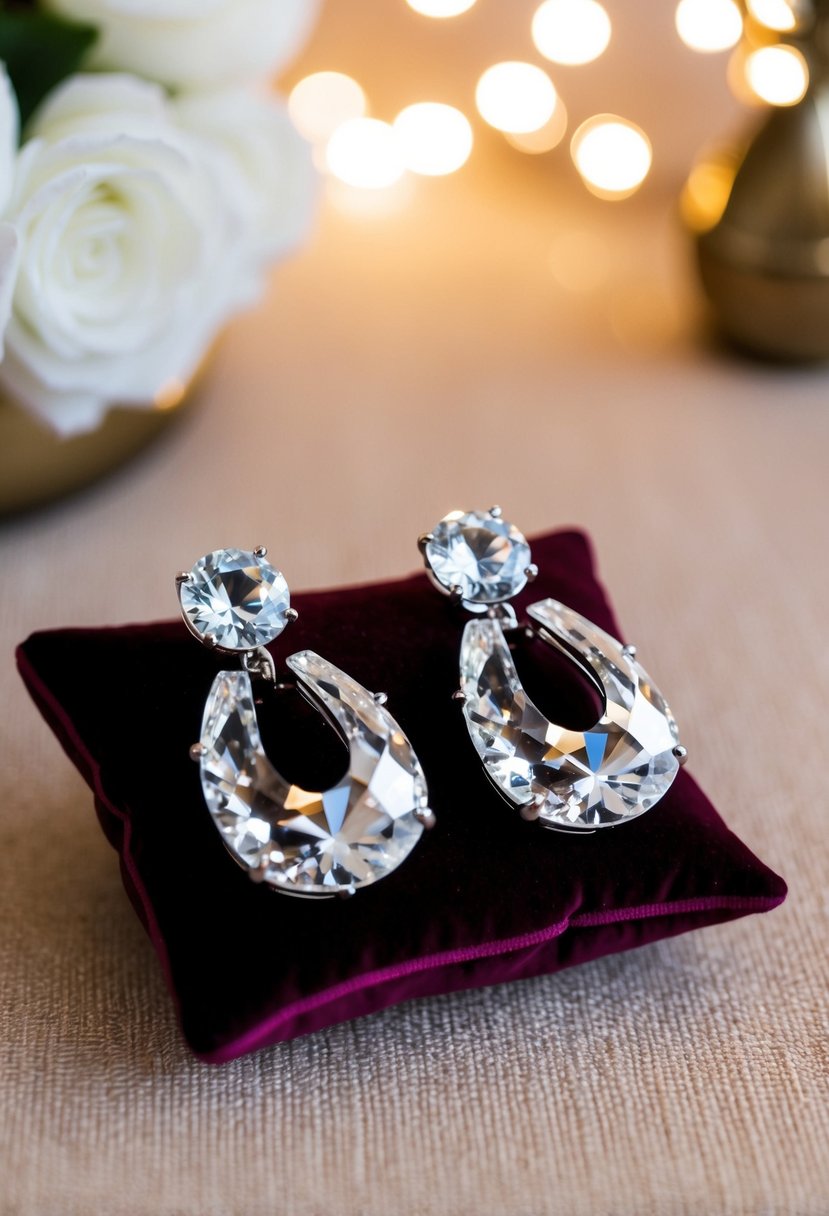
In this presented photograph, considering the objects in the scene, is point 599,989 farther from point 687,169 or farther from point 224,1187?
point 687,169

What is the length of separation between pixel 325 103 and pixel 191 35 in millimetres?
474

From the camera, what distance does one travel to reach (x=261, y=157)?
24.3 inches

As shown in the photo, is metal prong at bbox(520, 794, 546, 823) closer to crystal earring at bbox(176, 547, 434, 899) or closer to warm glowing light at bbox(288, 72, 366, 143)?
crystal earring at bbox(176, 547, 434, 899)

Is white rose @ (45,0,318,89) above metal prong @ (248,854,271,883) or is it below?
above

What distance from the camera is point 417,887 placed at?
382 millimetres

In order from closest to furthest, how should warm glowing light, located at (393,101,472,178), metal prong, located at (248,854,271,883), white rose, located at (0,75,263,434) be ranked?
metal prong, located at (248,854,271,883) < white rose, located at (0,75,263,434) < warm glowing light, located at (393,101,472,178)

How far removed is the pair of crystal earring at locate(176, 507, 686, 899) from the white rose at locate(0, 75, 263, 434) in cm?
19

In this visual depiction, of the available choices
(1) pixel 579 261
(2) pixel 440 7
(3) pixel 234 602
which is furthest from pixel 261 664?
(2) pixel 440 7

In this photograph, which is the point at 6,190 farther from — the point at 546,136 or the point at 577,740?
the point at 546,136

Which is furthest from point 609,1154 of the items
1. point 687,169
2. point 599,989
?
point 687,169

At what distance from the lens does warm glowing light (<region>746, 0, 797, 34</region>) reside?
2.30 ft

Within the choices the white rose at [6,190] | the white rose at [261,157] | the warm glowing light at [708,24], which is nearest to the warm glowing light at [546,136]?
the warm glowing light at [708,24]

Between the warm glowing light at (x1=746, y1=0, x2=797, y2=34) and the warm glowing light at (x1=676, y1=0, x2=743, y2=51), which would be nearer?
the warm glowing light at (x1=746, y1=0, x2=797, y2=34)

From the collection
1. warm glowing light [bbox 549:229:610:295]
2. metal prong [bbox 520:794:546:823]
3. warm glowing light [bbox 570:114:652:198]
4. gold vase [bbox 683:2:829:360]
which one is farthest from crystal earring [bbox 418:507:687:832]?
warm glowing light [bbox 570:114:652:198]
